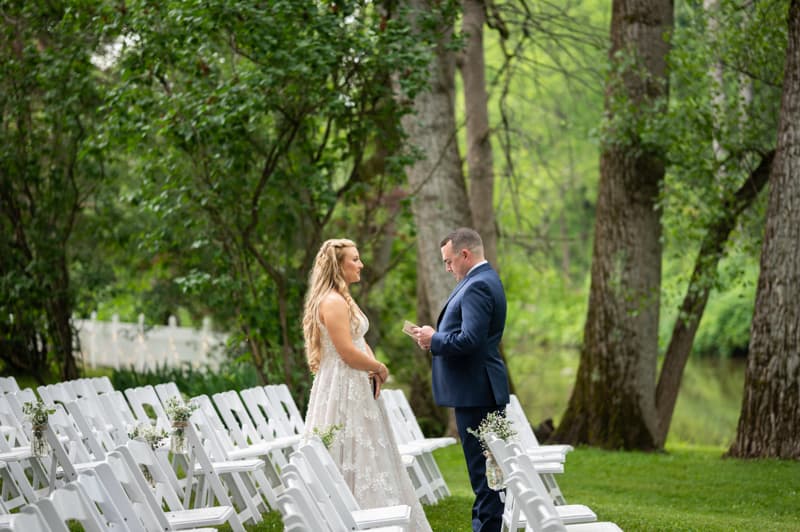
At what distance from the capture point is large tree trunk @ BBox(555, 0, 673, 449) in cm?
1419

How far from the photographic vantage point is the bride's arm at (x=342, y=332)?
6629 millimetres

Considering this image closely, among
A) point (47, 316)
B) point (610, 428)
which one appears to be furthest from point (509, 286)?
point (47, 316)

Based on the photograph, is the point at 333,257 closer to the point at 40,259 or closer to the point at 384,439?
the point at 384,439

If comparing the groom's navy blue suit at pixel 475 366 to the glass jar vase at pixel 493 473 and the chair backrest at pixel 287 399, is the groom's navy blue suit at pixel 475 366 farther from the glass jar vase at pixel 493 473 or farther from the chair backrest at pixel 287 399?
the chair backrest at pixel 287 399

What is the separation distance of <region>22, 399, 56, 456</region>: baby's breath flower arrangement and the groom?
92.7 inches

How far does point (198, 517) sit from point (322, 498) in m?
1.01

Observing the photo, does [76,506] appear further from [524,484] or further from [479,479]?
[479,479]

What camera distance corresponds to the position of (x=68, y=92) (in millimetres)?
14508

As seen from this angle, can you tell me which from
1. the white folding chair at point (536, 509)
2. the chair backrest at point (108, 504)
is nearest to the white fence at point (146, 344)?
the chair backrest at point (108, 504)

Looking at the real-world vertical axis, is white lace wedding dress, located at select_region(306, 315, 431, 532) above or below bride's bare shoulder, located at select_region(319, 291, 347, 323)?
below

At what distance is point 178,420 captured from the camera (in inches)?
276

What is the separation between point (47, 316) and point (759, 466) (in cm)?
1016

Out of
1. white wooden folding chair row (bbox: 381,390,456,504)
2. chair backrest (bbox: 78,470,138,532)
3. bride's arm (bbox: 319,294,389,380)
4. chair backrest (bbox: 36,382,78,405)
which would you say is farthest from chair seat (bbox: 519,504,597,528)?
chair backrest (bbox: 36,382,78,405)

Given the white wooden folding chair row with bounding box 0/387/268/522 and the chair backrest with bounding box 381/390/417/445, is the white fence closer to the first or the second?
the chair backrest with bounding box 381/390/417/445
